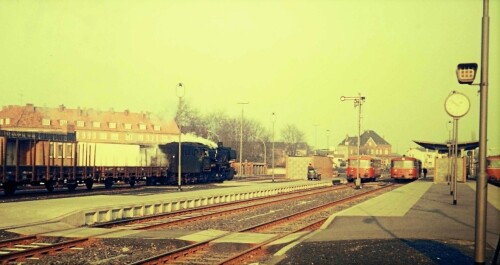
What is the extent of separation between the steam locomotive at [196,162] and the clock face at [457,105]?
3459cm

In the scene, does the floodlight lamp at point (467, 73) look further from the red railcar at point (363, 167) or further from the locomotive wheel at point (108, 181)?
the red railcar at point (363, 167)

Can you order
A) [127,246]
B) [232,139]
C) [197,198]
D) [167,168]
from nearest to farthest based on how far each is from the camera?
[127,246] → [197,198] → [167,168] → [232,139]

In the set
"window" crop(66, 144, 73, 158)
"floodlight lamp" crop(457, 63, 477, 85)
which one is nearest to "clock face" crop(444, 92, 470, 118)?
"floodlight lamp" crop(457, 63, 477, 85)

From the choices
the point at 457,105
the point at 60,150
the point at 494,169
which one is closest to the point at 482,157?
the point at 457,105

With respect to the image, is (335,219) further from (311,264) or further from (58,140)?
(58,140)

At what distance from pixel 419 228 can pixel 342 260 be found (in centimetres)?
647

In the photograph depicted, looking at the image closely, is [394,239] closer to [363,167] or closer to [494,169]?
[363,167]

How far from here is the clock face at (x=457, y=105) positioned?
13.2 metres

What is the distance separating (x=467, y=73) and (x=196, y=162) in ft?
131

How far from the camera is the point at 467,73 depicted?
10234 mm

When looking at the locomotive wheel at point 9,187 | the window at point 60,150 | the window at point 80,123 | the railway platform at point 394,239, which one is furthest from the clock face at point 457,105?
the window at point 80,123

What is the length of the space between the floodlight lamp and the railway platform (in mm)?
3777

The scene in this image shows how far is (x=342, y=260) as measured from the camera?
38.4 feet

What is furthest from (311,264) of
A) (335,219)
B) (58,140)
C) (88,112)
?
(88,112)
